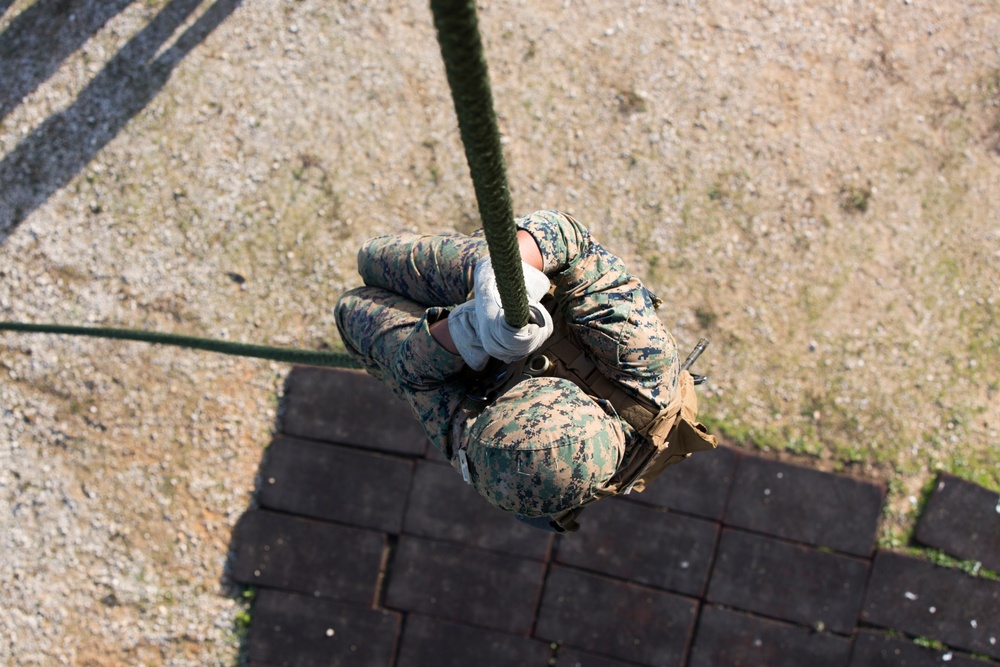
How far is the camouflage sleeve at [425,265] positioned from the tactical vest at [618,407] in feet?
0.85

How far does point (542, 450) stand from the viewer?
5.64ft

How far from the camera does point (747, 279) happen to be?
366 cm

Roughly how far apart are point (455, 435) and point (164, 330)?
2.40 m

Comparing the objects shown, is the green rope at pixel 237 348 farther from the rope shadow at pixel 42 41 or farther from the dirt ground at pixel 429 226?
the rope shadow at pixel 42 41

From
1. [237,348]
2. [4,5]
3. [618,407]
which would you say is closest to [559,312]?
[618,407]

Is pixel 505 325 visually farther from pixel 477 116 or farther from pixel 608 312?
pixel 477 116

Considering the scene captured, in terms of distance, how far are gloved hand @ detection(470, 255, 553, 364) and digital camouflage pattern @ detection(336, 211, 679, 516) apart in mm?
147

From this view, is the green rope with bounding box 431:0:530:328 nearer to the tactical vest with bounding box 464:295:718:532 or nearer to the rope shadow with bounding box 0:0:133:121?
the tactical vest with bounding box 464:295:718:532

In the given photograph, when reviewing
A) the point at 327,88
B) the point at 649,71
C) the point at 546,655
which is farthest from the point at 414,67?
the point at 546,655

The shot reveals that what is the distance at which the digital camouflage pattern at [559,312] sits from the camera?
1877 mm

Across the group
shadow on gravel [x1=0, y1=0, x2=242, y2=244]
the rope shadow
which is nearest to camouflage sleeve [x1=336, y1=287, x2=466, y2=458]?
shadow on gravel [x1=0, y1=0, x2=242, y2=244]

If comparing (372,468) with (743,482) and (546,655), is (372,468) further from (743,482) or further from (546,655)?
(743,482)

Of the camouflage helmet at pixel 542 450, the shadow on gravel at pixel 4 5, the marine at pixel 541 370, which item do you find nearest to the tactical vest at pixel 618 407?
the marine at pixel 541 370

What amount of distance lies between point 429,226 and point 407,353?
1892 mm
